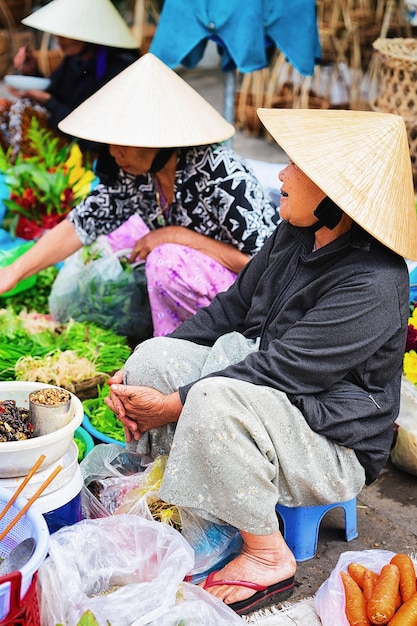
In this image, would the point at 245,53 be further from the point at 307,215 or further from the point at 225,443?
the point at 225,443

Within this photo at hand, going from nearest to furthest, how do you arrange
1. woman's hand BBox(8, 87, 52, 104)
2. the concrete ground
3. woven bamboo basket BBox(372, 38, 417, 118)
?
the concrete ground
woven bamboo basket BBox(372, 38, 417, 118)
woman's hand BBox(8, 87, 52, 104)

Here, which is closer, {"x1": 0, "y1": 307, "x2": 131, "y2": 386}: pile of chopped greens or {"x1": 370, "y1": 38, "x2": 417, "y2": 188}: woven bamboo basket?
{"x1": 0, "y1": 307, "x2": 131, "y2": 386}: pile of chopped greens

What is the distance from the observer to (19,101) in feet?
16.7

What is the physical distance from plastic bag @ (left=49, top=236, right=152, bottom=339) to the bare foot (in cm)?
156

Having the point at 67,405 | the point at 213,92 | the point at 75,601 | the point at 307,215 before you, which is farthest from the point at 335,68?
the point at 75,601

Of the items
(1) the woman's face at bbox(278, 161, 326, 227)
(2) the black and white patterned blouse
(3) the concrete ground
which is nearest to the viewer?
(1) the woman's face at bbox(278, 161, 326, 227)

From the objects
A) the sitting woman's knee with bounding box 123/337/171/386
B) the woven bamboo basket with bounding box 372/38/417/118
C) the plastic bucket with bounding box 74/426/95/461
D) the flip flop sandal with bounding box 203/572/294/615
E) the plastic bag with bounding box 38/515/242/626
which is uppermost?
the woven bamboo basket with bounding box 372/38/417/118

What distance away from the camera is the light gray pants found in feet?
6.99

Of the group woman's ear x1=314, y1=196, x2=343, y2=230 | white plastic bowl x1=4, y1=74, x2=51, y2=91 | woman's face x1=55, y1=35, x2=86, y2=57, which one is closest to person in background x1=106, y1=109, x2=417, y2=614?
woman's ear x1=314, y1=196, x2=343, y2=230

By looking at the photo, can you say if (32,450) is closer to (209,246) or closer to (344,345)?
(344,345)

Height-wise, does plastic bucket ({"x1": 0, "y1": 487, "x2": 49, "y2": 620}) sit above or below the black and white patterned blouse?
below

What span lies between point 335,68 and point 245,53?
243cm

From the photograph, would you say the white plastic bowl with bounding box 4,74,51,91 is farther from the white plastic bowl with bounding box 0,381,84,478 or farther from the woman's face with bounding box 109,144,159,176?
the white plastic bowl with bounding box 0,381,84,478

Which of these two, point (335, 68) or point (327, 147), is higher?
point (327, 147)
